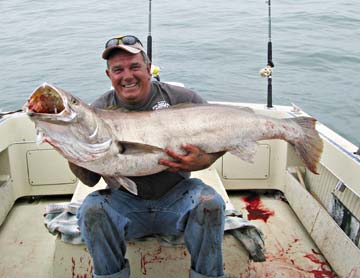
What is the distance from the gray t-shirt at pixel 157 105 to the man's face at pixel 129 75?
0.31ft

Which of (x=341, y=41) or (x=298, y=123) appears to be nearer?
(x=298, y=123)

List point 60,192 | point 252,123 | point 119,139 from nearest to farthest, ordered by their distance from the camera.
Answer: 1. point 119,139
2. point 252,123
3. point 60,192

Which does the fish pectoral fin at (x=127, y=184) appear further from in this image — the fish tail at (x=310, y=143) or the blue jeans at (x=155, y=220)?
the fish tail at (x=310, y=143)

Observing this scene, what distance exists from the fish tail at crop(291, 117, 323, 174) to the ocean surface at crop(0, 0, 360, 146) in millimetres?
5148

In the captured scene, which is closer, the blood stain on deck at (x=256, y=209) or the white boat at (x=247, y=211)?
the white boat at (x=247, y=211)

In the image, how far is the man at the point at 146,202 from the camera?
118 inches

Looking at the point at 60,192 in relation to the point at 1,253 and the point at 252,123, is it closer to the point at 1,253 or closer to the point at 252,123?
the point at 1,253

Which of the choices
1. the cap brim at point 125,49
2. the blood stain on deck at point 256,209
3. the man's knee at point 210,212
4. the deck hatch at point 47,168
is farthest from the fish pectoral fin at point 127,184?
the deck hatch at point 47,168

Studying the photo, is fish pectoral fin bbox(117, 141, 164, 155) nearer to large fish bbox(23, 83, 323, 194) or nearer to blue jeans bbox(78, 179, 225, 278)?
large fish bbox(23, 83, 323, 194)

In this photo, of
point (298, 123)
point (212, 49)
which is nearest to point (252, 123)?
point (298, 123)

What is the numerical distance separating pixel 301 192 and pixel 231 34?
1195 centimetres

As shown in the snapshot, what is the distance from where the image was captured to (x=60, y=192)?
4980 millimetres

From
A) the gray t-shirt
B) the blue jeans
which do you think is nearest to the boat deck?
the blue jeans

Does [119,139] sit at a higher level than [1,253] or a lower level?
higher
